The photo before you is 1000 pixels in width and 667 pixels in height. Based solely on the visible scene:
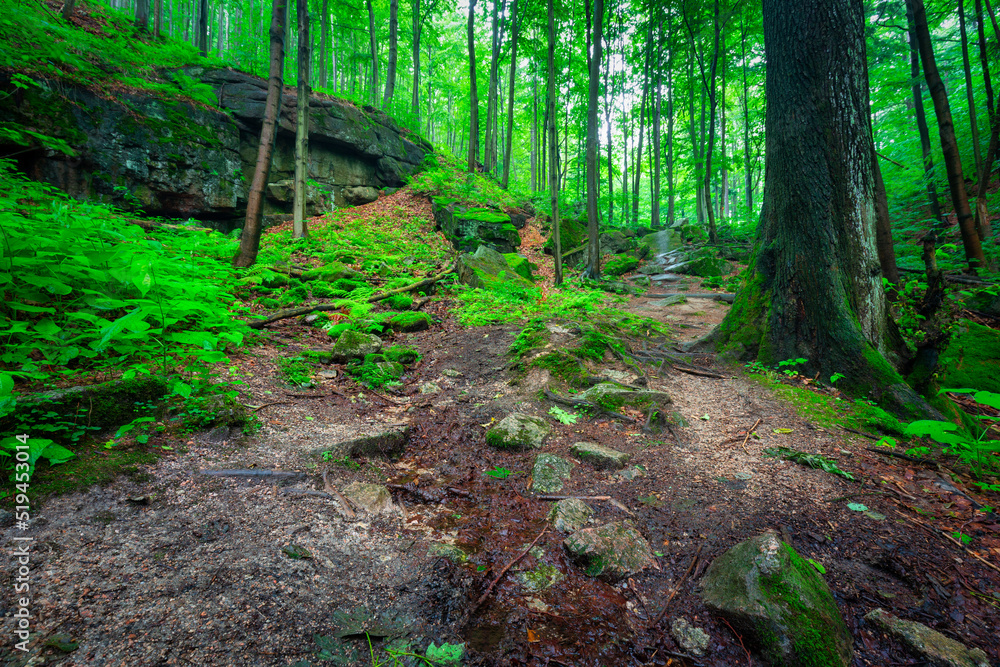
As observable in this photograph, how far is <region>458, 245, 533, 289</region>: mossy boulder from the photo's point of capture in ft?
31.5

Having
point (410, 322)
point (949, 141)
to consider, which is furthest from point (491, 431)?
point (949, 141)

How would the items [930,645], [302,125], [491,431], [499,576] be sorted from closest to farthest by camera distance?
[930,645], [499,576], [491,431], [302,125]

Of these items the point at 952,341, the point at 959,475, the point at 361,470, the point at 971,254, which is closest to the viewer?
the point at 959,475

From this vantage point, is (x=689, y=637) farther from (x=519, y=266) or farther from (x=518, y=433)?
(x=519, y=266)

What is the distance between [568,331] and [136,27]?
69.2 ft

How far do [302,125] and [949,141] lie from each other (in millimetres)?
14049

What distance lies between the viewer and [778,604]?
5.58 feet

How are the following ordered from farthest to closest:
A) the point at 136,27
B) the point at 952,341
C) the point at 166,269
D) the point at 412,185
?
the point at 412,185, the point at 136,27, the point at 952,341, the point at 166,269

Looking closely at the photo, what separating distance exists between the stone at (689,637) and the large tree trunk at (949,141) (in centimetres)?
903

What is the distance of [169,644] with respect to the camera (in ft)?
4.50

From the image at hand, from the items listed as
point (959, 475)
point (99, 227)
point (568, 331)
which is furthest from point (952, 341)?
point (99, 227)

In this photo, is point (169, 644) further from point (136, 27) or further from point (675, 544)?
point (136, 27)

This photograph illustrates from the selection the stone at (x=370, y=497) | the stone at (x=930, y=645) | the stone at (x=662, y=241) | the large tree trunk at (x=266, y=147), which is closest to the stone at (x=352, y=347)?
the stone at (x=370, y=497)

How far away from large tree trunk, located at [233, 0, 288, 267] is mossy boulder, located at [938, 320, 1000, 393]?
36.3 ft
